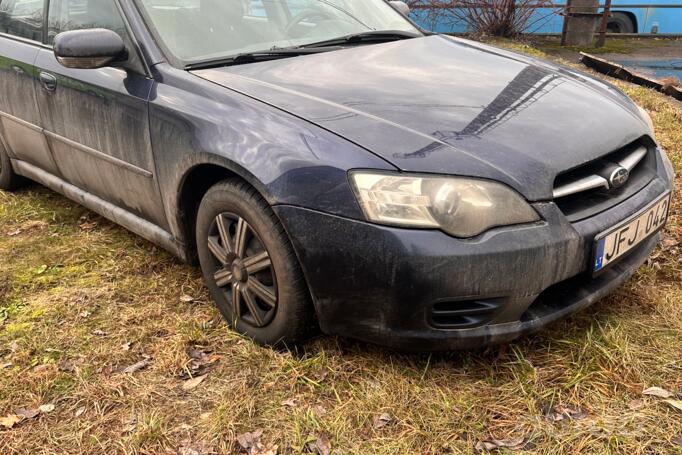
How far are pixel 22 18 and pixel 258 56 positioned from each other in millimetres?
1777

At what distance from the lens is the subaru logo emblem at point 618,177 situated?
2.14 meters

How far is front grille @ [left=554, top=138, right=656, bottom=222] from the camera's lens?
2037 mm

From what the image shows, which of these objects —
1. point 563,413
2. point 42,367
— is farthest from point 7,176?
point 563,413

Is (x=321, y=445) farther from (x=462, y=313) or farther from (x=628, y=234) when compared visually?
(x=628, y=234)

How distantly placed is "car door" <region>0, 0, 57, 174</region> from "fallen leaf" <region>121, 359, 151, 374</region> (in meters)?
1.53

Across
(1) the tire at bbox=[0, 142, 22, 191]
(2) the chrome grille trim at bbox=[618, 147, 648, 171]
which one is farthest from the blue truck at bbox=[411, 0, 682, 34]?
(2) the chrome grille trim at bbox=[618, 147, 648, 171]

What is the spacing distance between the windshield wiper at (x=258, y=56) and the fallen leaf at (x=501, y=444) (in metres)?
1.75

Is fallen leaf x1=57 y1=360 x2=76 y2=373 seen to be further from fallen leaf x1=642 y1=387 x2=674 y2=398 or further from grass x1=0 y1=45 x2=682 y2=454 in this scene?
fallen leaf x1=642 y1=387 x2=674 y2=398

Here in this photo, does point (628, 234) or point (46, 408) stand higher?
point (628, 234)

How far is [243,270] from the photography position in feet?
7.80

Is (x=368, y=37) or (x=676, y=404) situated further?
(x=368, y=37)

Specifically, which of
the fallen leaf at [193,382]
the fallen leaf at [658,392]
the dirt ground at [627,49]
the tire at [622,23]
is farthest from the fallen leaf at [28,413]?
the tire at [622,23]

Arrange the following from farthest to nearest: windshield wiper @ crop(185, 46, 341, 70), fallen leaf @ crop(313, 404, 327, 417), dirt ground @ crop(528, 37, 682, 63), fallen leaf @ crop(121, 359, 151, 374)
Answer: dirt ground @ crop(528, 37, 682, 63) → windshield wiper @ crop(185, 46, 341, 70) → fallen leaf @ crop(121, 359, 151, 374) → fallen leaf @ crop(313, 404, 327, 417)

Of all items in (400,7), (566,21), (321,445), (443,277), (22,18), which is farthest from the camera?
(566,21)
